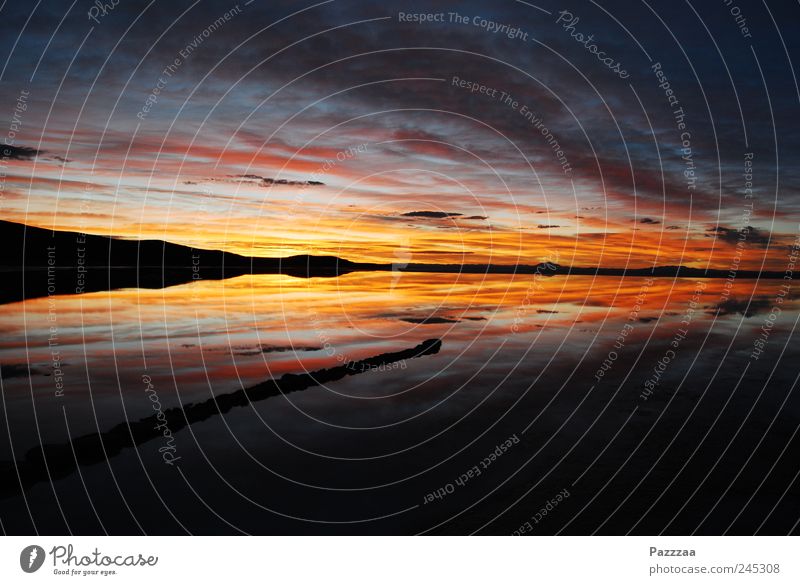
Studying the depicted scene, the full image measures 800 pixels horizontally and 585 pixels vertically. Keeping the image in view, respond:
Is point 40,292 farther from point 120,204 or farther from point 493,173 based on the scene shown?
point 493,173

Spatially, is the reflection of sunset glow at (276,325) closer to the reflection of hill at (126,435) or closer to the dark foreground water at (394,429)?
the dark foreground water at (394,429)

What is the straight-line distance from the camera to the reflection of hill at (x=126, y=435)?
430 inches

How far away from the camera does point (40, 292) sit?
3431cm

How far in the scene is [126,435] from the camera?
1241 cm

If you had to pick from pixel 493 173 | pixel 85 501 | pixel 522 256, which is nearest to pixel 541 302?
pixel 493 173

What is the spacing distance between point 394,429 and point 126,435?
190 inches

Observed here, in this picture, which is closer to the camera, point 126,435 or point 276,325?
point 126,435
